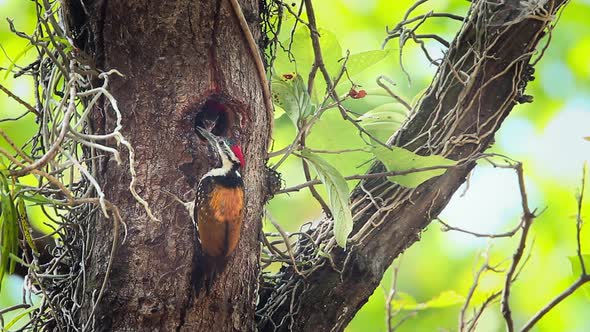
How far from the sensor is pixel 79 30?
1.30 m

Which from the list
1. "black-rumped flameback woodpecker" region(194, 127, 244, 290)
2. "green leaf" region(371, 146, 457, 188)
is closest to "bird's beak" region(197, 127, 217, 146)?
"black-rumped flameback woodpecker" region(194, 127, 244, 290)

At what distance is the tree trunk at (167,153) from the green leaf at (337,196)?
130 millimetres

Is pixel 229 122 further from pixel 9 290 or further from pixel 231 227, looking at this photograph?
pixel 9 290

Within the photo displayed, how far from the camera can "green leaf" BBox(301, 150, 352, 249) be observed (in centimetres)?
134

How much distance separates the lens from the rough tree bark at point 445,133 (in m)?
1.44

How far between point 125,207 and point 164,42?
267 mm

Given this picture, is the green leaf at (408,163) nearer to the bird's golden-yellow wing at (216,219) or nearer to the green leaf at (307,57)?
the green leaf at (307,57)

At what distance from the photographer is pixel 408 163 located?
1.41 m

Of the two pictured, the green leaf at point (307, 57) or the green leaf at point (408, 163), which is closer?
the green leaf at point (408, 163)

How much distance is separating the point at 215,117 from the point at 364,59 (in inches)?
15.0

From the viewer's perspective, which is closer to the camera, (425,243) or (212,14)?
(212,14)

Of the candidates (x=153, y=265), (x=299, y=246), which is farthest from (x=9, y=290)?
(x=153, y=265)

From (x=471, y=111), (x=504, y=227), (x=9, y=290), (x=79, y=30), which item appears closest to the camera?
(x=79, y=30)

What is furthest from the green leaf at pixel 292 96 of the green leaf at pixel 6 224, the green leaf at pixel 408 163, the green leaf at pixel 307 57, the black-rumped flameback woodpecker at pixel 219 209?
the green leaf at pixel 6 224
